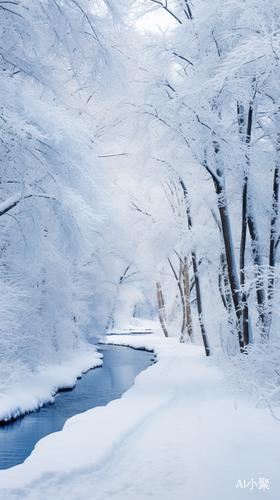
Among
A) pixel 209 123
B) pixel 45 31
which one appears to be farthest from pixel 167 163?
pixel 45 31

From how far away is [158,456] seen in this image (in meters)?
4.41

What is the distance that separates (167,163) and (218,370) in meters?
6.22

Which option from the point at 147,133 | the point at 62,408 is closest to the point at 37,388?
the point at 62,408

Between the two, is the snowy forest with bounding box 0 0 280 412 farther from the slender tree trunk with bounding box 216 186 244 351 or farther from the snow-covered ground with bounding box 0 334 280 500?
the snow-covered ground with bounding box 0 334 280 500

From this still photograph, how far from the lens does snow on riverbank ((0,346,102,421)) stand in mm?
8375

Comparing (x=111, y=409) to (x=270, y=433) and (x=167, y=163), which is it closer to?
(x=270, y=433)

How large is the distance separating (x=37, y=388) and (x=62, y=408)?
1.21 m

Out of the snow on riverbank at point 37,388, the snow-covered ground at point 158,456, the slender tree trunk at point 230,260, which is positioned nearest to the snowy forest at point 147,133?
the slender tree trunk at point 230,260

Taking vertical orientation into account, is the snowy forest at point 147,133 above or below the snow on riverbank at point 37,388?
above

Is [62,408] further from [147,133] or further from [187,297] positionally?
[187,297]

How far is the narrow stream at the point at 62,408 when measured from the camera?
6336mm

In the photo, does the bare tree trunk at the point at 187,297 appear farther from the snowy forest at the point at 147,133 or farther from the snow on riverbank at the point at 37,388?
the snowy forest at the point at 147,133

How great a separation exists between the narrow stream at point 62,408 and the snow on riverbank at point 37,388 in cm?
19

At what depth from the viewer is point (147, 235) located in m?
14.3
